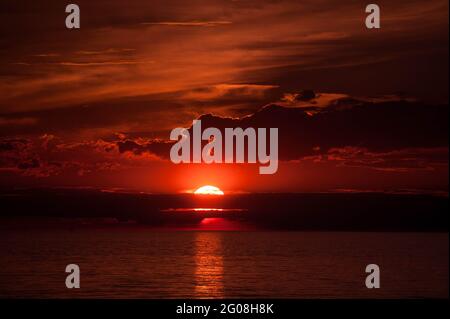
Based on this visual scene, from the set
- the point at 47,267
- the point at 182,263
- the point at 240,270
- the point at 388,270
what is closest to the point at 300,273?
the point at 240,270

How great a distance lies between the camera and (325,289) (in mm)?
62219

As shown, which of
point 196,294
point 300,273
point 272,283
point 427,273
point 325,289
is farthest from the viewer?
point 427,273

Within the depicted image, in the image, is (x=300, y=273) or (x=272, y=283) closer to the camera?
(x=272, y=283)

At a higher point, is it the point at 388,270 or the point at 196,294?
the point at 388,270

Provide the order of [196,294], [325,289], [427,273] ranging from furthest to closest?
1. [427,273]
2. [325,289]
3. [196,294]

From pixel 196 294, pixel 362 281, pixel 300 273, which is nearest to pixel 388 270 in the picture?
pixel 300 273
